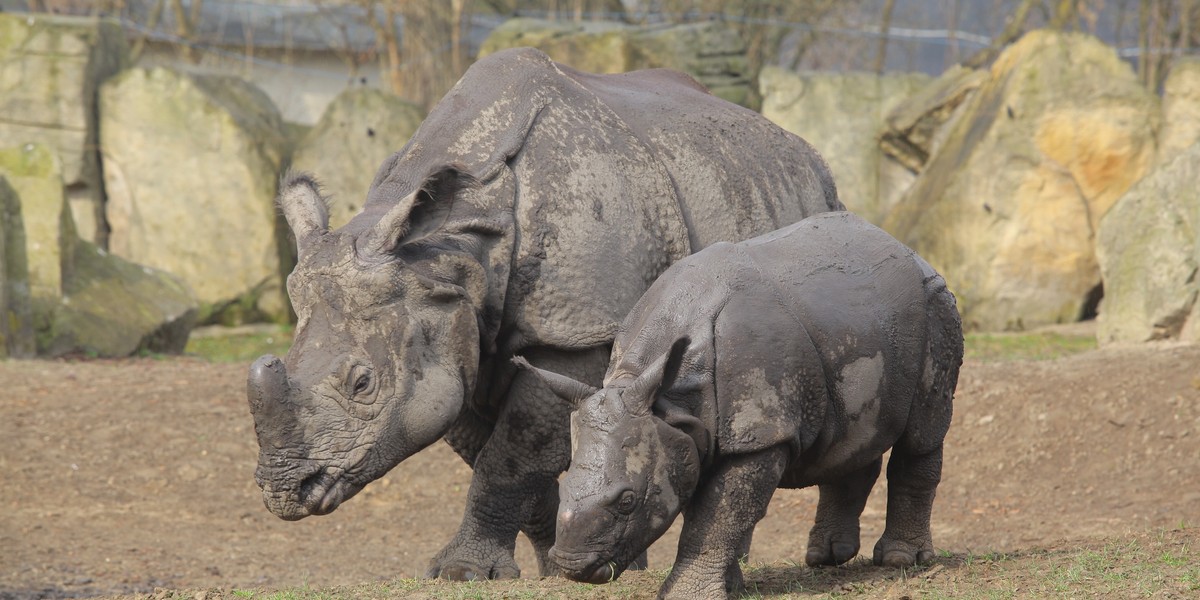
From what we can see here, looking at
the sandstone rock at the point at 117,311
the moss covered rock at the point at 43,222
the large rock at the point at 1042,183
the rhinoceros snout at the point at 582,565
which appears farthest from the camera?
the large rock at the point at 1042,183

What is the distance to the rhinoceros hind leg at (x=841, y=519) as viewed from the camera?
641 centimetres

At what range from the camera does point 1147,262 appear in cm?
1236

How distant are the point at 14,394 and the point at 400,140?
6.81 m

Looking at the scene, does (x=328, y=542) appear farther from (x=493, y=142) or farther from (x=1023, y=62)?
(x=1023, y=62)

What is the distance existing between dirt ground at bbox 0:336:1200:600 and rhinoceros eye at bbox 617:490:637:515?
358cm

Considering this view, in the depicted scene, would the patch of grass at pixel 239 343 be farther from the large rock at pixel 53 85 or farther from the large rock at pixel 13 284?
the large rock at pixel 53 85

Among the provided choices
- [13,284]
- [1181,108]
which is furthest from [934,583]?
[1181,108]

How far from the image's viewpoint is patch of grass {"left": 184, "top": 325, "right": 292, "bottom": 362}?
14.9 metres

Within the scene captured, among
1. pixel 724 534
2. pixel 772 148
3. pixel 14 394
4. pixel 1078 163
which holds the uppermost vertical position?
pixel 772 148

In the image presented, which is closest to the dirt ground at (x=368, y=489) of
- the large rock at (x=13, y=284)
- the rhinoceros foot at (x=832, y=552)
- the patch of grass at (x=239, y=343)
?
the large rock at (x=13, y=284)

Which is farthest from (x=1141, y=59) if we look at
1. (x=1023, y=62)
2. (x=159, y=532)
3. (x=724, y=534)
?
(x=724, y=534)

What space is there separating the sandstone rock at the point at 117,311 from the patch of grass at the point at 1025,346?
7.45m

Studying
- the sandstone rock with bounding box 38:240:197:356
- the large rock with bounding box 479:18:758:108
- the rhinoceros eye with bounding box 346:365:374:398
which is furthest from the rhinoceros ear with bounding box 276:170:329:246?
the large rock with bounding box 479:18:758:108

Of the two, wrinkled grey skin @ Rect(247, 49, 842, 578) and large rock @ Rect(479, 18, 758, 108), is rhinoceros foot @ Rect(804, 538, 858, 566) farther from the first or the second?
large rock @ Rect(479, 18, 758, 108)
